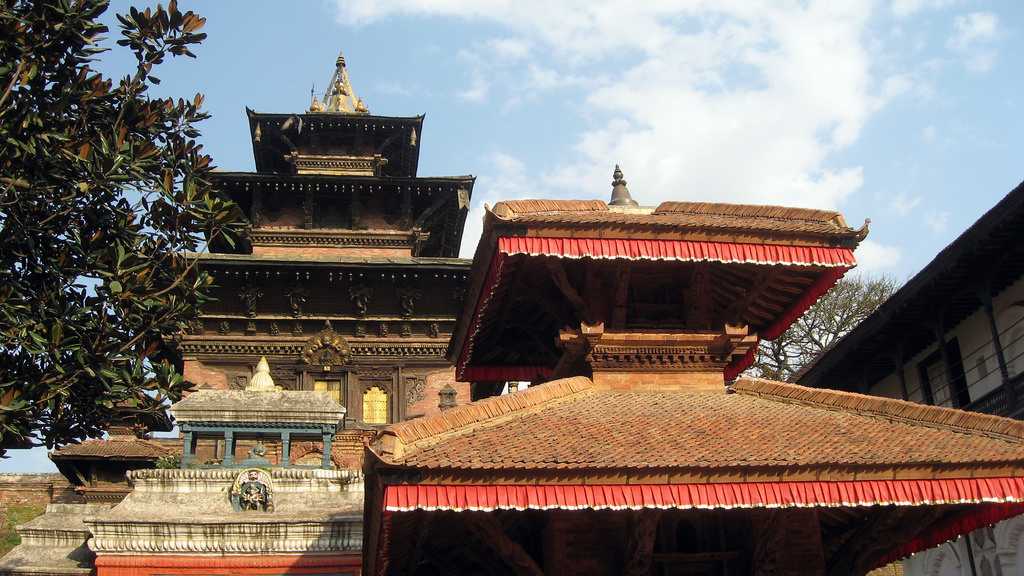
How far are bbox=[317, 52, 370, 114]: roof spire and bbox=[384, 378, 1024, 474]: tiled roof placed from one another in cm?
2512

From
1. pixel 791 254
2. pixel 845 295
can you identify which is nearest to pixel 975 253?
pixel 791 254

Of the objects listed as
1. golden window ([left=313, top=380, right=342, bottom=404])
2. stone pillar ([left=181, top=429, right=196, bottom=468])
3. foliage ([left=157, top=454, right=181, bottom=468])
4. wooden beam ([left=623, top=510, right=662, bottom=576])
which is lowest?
wooden beam ([left=623, top=510, right=662, bottom=576])

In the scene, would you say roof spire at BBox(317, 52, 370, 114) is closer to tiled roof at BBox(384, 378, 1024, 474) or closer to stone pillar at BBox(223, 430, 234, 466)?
stone pillar at BBox(223, 430, 234, 466)

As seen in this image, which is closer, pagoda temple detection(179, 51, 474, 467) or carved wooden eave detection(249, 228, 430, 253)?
pagoda temple detection(179, 51, 474, 467)

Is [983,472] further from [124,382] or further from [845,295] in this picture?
[845,295]

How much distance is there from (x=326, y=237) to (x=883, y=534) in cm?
2195

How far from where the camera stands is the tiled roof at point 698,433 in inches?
Result: 282

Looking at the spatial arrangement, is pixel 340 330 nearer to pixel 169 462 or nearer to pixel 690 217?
pixel 169 462

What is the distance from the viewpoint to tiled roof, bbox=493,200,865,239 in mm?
8648

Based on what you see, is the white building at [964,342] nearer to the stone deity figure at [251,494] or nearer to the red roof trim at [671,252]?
the red roof trim at [671,252]

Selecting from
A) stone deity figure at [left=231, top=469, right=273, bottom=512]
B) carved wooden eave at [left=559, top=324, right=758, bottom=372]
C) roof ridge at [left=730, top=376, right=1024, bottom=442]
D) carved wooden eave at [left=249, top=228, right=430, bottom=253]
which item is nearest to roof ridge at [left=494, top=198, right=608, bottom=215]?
carved wooden eave at [left=559, top=324, right=758, bottom=372]

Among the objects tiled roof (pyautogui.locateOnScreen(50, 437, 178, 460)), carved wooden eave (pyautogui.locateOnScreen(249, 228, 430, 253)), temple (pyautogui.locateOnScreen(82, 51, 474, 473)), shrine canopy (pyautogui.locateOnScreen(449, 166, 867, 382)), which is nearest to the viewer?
shrine canopy (pyautogui.locateOnScreen(449, 166, 867, 382))

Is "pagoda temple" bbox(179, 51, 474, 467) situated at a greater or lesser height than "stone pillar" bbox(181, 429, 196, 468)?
greater

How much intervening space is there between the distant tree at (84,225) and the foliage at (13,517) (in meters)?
21.9
